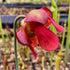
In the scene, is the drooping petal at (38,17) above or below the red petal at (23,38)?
above

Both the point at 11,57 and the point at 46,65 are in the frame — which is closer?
the point at 46,65

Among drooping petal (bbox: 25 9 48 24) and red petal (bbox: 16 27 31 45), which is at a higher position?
drooping petal (bbox: 25 9 48 24)

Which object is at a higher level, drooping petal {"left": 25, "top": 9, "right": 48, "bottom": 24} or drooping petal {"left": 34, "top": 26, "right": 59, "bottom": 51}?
drooping petal {"left": 25, "top": 9, "right": 48, "bottom": 24}

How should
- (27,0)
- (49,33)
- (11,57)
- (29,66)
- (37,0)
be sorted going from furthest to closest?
(27,0), (37,0), (11,57), (29,66), (49,33)

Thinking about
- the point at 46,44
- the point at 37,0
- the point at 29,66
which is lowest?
the point at 29,66

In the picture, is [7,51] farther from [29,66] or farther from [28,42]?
[28,42]

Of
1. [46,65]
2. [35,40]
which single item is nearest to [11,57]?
[46,65]

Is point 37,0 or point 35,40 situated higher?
point 37,0

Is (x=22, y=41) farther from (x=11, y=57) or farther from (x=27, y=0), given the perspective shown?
(x=27, y=0)

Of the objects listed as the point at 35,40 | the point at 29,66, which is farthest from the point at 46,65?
the point at 35,40

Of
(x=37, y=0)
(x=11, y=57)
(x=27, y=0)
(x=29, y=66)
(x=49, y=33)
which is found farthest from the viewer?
(x=27, y=0)

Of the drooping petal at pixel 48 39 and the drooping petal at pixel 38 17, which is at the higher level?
the drooping petal at pixel 38 17
